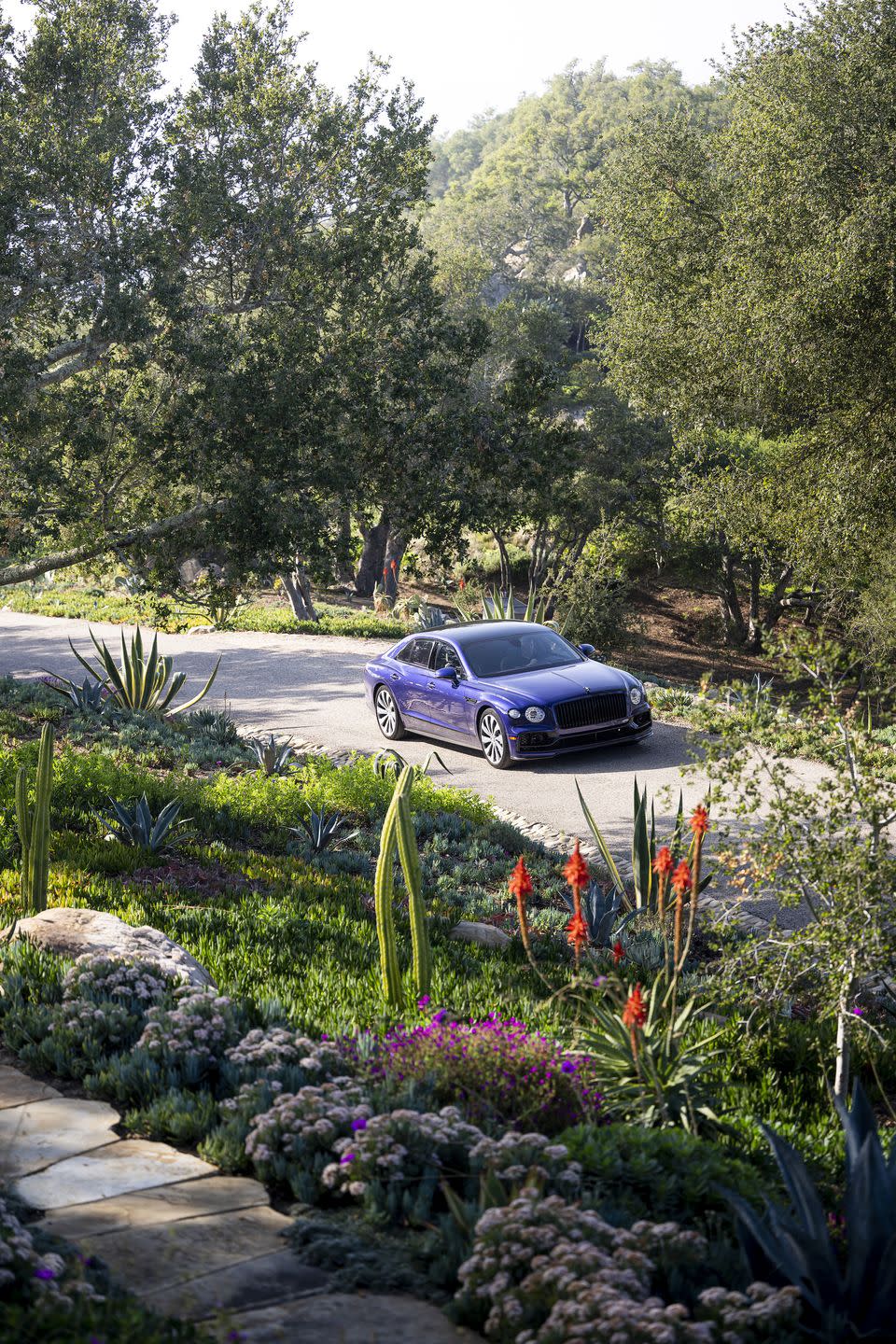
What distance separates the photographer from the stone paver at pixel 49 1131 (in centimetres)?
395

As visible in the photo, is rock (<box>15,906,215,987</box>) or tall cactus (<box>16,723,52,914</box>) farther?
tall cactus (<box>16,723,52,914</box>)

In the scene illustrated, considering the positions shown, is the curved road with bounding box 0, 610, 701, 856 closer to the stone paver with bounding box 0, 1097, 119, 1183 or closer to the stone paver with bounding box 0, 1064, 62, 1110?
the stone paver with bounding box 0, 1097, 119, 1183

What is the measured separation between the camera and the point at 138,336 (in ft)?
34.9

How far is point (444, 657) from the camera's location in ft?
48.3

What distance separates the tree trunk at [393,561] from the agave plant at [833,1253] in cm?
2768

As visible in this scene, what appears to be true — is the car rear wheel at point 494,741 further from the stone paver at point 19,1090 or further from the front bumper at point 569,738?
the stone paver at point 19,1090

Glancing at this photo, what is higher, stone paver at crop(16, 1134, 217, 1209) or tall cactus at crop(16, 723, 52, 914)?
tall cactus at crop(16, 723, 52, 914)

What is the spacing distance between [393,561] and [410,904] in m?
27.7

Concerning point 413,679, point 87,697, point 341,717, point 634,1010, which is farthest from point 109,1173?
point 341,717

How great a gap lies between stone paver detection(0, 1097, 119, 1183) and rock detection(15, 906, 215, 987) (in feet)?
3.83

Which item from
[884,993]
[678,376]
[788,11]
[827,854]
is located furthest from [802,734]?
[788,11]

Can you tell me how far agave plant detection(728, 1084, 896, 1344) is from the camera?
324cm

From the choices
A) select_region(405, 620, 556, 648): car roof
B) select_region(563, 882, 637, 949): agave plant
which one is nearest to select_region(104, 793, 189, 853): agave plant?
select_region(563, 882, 637, 949): agave plant

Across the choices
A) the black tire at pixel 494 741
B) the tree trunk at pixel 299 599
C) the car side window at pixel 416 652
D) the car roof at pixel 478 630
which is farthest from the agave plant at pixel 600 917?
the tree trunk at pixel 299 599
